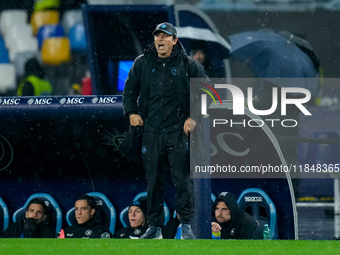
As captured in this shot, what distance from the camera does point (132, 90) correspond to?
5.37 m

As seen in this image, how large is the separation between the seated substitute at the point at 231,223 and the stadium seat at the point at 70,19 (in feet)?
14.3

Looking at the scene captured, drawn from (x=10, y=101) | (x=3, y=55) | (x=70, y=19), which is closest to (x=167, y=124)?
(x=10, y=101)

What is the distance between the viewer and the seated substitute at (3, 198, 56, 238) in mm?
6488

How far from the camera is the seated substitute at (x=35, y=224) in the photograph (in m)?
6.49

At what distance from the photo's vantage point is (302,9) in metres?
13.6

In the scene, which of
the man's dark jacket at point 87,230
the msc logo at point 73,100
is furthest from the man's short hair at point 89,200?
the msc logo at point 73,100

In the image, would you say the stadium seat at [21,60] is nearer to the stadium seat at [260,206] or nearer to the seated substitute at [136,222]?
the seated substitute at [136,222]

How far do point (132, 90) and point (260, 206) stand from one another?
5.57 feet

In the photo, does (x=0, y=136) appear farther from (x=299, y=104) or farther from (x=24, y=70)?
(x=24, y=70)

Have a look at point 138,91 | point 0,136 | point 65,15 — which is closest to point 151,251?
point 138,91

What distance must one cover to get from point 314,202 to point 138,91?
7947 mm

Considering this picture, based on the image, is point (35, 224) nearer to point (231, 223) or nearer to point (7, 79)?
point (231, 223)

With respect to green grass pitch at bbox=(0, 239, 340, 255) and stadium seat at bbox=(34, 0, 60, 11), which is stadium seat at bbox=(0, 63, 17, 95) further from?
green grass pitch at bbox=(0, 239, 340, 255)

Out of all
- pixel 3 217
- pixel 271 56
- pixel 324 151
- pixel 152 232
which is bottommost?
pixel 152 232
